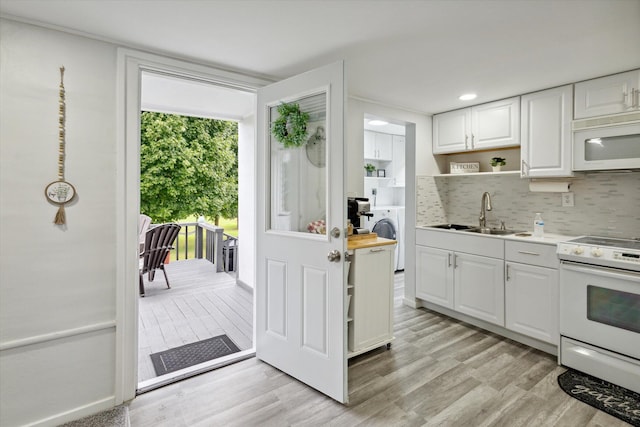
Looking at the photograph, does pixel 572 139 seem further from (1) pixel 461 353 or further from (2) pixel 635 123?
(1) pixel 461 353

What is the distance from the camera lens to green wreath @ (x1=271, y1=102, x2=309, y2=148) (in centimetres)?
243

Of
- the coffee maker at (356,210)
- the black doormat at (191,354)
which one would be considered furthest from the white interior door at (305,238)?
the coffee maker at (356,210)

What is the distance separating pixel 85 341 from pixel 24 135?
1245mm

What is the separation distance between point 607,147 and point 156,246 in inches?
198

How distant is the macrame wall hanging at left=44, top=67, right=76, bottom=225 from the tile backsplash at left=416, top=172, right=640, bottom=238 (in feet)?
10.7

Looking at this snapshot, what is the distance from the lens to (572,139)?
2.83 metres

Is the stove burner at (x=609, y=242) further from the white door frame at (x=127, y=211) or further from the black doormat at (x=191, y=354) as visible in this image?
the white door frame at (x=127, y=211)

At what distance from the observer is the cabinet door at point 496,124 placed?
3.25 meters

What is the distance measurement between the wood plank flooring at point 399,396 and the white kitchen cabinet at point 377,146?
11.3 feet

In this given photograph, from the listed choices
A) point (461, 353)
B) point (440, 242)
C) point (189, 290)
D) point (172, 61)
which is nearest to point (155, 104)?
point (172, 61)

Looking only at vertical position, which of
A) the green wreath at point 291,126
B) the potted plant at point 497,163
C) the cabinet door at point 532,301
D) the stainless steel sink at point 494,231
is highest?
the green wreath at point 291,126

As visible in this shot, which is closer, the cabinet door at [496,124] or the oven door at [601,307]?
the oven door at [601,307]

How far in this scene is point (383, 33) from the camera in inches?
78.7

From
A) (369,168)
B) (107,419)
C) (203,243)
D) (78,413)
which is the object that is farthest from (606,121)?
(203,243)
